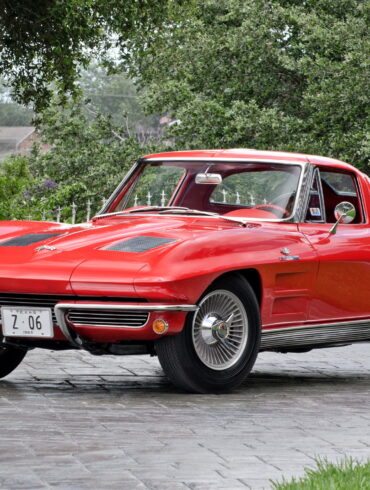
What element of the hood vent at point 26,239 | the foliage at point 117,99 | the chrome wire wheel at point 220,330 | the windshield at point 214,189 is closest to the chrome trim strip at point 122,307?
the chrome wire wheel at point 220,330

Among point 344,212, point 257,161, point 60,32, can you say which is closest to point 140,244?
point 257,161

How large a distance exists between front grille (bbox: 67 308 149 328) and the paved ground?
19.1 inches

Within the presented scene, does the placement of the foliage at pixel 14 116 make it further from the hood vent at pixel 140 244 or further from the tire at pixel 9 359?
the hood vent at pixel 140 244

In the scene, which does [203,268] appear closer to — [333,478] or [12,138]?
[333,478]

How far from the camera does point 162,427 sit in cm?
614

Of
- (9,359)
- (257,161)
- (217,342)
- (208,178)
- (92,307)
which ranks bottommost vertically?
(9,359)

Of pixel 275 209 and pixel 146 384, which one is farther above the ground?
pixel 275 209

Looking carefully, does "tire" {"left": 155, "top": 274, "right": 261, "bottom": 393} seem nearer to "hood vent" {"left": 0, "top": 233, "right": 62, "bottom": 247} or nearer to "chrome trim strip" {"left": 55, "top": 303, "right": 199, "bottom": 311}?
"chrome trim strip" {"left": 55, "top": 303, "right": 199, "bottom": 311}

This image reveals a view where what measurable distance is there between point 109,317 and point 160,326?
1.11 feet

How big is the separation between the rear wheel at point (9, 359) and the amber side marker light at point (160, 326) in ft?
4.97

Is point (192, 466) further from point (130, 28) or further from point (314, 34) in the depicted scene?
point (314, 34)

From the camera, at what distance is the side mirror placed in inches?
349

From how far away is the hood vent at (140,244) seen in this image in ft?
24.6

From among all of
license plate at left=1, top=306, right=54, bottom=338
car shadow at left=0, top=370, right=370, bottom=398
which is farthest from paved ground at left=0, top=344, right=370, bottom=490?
license plate at left=1, top=306, right=54, bottom=338
